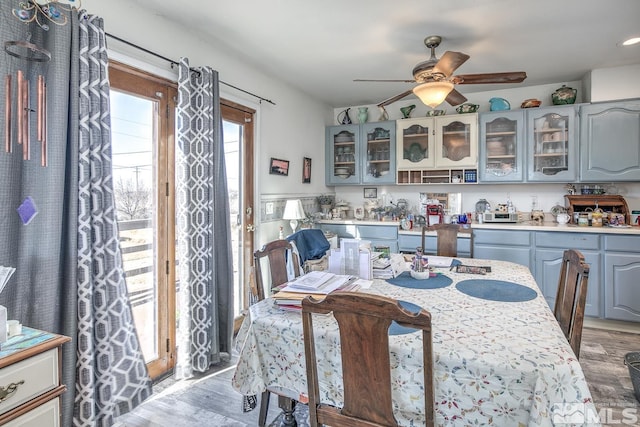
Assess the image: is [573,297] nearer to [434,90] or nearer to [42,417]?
[434,90]

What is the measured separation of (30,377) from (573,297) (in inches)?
88.4

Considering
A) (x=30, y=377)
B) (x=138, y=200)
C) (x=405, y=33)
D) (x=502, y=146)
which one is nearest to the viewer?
(x=30, y=377)

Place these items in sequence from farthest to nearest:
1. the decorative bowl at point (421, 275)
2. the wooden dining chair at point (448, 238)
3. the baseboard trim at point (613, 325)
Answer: the baseboard trim at point (613, 325)
the wooden dining chair at point (448, 238)
the decorative bowl at point (421, 275)

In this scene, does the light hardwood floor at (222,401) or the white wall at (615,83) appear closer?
the light hardwood floor at (222,401)

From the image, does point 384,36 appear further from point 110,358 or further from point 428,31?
point 110,358

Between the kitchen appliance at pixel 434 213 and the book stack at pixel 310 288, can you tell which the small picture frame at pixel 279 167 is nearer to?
the kitchen appliance at pixel 434 213

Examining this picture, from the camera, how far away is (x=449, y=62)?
2.13 m

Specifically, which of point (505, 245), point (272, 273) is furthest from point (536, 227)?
point (272, 273)

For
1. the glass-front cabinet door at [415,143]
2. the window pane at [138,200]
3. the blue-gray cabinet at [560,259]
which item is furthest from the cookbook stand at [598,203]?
the window pane at [138,200]

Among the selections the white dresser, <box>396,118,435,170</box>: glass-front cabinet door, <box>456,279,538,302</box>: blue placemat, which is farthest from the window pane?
<box>396,118,435,170</box>: glass-front cabinet door

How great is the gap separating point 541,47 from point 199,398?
3.74 metres

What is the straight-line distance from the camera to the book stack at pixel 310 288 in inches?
58.0

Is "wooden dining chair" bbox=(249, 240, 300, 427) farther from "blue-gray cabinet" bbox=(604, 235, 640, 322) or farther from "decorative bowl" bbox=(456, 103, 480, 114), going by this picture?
"blue-gray cabinet" bbox=(604, 235, 640, 322)

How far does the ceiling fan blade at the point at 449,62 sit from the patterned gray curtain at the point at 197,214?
1577 mm
